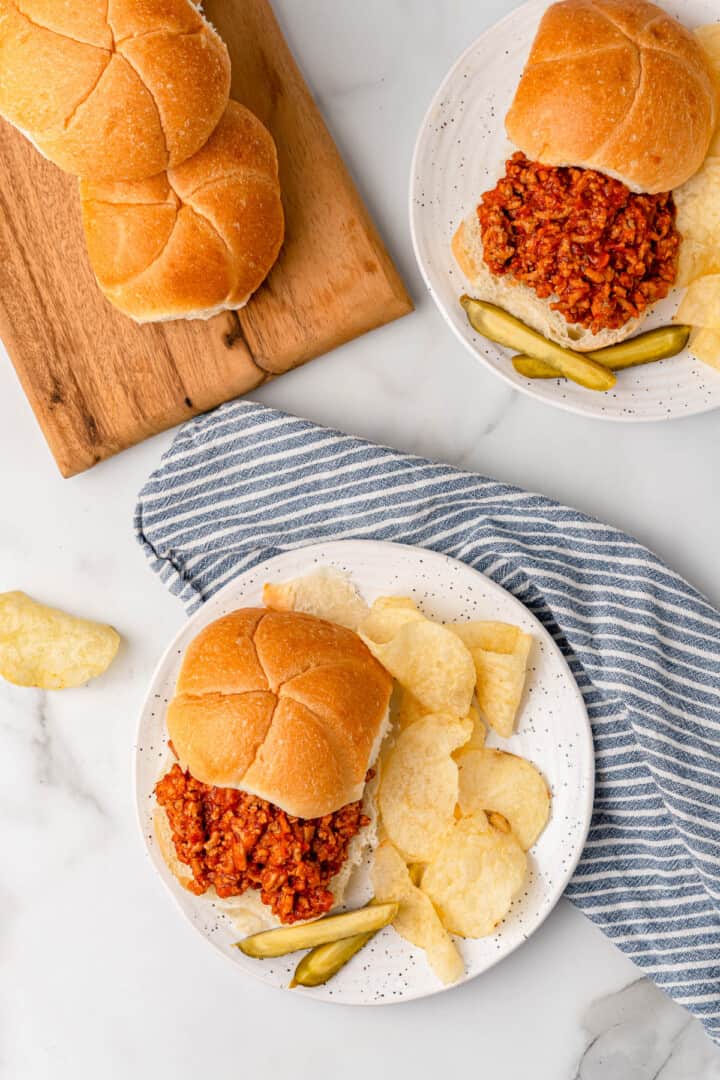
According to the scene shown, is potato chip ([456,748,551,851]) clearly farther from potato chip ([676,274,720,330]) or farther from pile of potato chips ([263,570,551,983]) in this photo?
potato chip ([676,274,720,330])

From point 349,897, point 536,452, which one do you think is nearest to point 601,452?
point 536,452

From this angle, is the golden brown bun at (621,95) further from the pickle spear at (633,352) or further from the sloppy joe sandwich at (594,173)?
the pickle spear at (633,352)

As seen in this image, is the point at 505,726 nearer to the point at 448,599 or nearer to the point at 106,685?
the point at 448,599

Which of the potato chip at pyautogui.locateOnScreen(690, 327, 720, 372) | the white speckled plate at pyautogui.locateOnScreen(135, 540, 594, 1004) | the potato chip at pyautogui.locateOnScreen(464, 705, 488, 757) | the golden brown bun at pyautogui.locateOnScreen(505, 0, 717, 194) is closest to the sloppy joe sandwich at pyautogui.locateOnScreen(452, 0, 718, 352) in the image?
the golden brown bun at pyautogui.locateOnScreen(505, 0, 717, 194)

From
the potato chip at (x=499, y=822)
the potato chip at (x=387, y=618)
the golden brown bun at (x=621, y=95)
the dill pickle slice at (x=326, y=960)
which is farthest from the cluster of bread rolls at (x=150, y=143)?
the dill pickle slice at (x=326, y=960)

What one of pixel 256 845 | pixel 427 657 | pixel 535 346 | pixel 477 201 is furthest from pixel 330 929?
pixel 477 201

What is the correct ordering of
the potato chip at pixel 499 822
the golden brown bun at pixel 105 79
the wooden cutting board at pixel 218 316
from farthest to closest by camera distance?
the wooden cutting board at pixel 218 316
the potato chip at pixel 499 822
the golden brown bun at pixel 105 79
